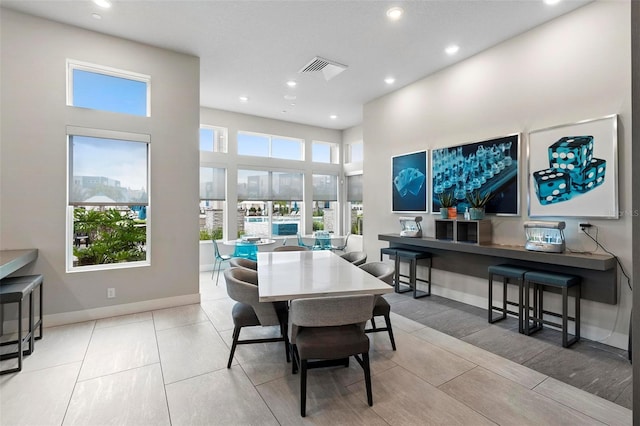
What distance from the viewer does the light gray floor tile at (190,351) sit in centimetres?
256

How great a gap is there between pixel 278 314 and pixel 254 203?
497cm

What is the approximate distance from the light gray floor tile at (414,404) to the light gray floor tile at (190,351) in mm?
1342

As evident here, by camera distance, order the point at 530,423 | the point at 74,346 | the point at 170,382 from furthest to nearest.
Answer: the point at 74,346, the point at 170,382, the point at 530,423

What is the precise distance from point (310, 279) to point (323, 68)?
11.7 feet

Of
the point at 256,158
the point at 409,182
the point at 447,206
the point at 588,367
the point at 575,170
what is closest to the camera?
the point at 588,367

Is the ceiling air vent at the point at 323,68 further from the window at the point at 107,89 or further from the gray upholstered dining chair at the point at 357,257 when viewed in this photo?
the gray upholstered dining chair at the point at 357,257

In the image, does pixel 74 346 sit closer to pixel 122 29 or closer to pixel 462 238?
pixel 122 29

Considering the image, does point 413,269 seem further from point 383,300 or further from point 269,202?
point 269,202

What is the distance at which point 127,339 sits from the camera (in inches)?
123

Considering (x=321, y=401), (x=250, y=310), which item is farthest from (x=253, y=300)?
(x=321, y=401)

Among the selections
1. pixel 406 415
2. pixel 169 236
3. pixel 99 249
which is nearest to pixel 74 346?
pixel 99 249

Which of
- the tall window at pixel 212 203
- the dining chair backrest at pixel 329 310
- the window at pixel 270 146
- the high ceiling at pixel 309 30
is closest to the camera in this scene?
the dining chair backrest at pixel 329 310

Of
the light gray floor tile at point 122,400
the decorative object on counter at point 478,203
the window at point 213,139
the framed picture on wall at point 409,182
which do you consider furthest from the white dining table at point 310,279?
the window at point 213,139

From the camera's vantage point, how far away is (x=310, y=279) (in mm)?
2490
